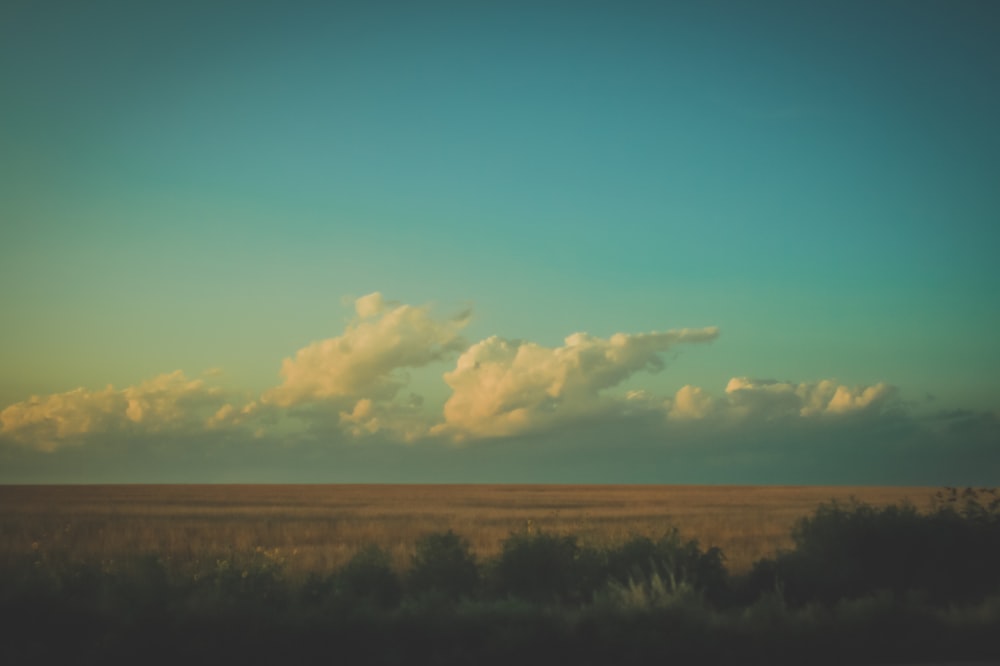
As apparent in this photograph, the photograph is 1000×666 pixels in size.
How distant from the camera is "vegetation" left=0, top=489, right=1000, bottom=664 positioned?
9961mm

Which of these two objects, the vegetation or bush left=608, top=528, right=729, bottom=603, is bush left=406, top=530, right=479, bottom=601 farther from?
bush left=608, top=528, right=729, bottom=603

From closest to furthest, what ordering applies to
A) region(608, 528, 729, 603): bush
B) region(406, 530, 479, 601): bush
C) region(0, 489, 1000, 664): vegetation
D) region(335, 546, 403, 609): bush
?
region(0, 489, 1000, 664): vegetation → region(335, 546, 403, 609): bush → region(608, 528, 729, 603): bush → region(406, 530, 479, 601): bush

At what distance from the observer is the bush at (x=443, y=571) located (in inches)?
538

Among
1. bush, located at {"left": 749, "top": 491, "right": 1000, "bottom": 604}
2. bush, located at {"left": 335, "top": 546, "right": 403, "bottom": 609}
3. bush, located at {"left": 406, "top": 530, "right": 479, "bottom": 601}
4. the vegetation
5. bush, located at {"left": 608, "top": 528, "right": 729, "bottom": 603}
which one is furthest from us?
bush, located at {"left": 749, "top": 491, "right": 1000, "bottom": 604}

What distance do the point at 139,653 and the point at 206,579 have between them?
11.7 ft

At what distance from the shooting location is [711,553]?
1402 centimetres

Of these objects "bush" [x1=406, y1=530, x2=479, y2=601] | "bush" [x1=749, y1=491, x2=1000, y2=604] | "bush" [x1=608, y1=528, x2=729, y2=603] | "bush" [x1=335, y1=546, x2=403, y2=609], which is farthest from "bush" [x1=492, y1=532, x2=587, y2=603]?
"bush" [x1=749, y1=491, x2=1000, y2=604]

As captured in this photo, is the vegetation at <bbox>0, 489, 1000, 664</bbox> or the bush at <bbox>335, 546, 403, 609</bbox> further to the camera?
the bush at <bbox>335, 546, 403, 609</bbox>

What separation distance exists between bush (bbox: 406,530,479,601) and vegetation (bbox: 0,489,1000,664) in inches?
1.0

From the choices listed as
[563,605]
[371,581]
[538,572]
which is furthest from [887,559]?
[371,581]

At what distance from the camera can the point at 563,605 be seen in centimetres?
1330

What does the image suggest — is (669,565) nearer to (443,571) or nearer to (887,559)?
(443,571)

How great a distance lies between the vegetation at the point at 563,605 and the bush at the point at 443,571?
3cm

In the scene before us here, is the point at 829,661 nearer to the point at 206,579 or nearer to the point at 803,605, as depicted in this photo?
the point at 803,605
